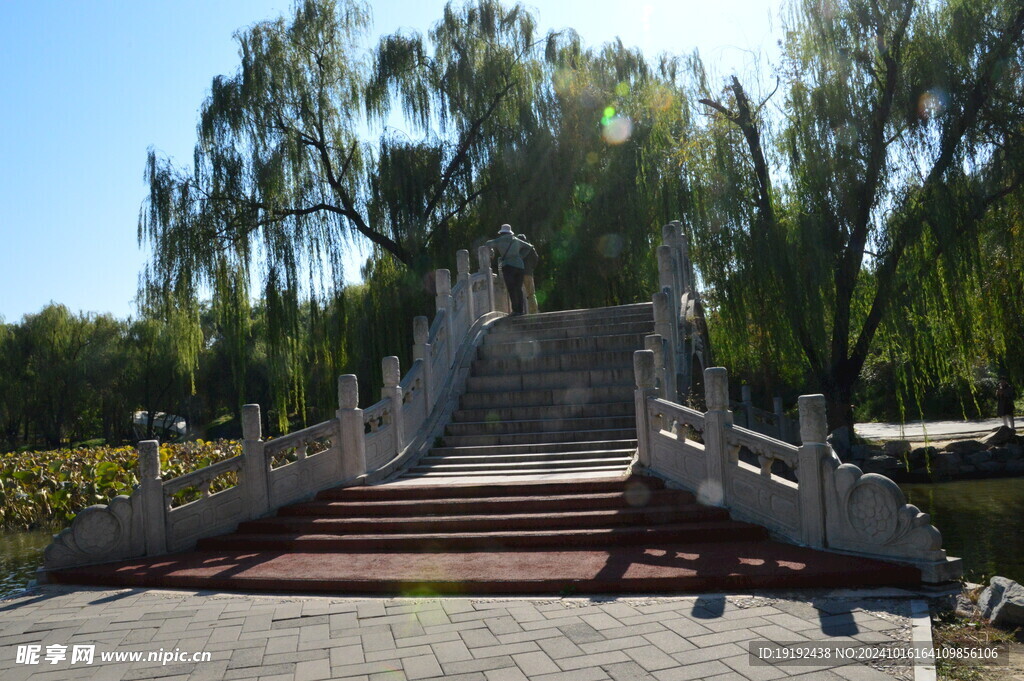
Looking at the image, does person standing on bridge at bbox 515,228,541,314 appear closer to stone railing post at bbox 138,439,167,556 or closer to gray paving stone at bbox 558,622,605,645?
stone railing post at bbox 138,439,167,556

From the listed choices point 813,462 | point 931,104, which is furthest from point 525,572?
point 931,104

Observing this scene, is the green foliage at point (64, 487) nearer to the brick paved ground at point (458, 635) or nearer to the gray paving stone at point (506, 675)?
the brick paved ground at point (458, 635)

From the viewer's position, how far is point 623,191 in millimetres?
17672

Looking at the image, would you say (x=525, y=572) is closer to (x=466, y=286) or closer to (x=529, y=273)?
(x=466, y=286)

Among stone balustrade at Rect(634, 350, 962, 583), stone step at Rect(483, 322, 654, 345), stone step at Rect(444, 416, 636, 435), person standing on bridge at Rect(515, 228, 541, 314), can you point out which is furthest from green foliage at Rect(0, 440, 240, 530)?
stone balustrade at Rect(634, 350, 962, 583)

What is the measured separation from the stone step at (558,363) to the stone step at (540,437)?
5.41 ft

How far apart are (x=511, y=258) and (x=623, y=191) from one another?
4928 millimetres

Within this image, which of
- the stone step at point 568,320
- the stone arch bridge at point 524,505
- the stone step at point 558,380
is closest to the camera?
the stone arch bridge at point 524,505

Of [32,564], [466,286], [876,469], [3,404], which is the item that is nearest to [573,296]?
[466,286]

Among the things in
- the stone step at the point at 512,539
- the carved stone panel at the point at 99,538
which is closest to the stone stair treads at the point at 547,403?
the stone step at the point at 512,539

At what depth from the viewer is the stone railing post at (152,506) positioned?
7750mm

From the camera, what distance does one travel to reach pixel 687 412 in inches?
310

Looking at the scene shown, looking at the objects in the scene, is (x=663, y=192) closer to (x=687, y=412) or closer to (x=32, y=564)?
(x=687, y=412)

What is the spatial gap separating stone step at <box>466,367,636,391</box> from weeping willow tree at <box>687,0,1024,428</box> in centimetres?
410
